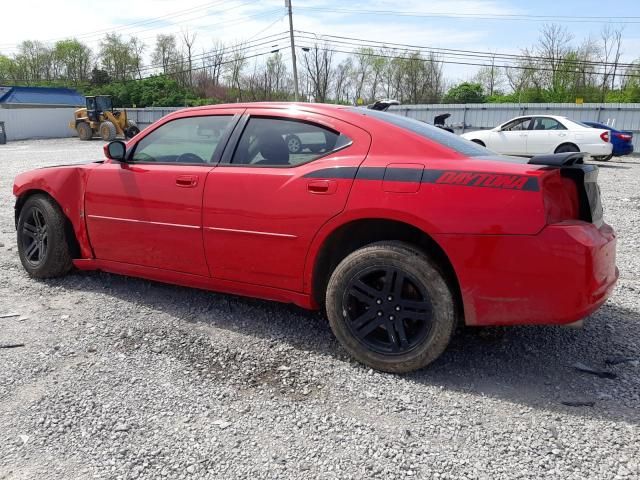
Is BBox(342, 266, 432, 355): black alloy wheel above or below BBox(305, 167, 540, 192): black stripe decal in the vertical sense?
below

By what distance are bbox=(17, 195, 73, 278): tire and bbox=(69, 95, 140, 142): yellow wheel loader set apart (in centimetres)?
2605

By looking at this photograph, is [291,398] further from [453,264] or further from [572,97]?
[572,97]

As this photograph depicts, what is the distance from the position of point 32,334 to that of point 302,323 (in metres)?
1.82

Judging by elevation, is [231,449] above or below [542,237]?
below

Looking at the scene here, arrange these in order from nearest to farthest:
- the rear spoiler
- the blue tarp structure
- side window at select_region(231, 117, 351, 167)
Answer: the rear spoiler < side window at select_region(231, 117, 351, 167) < the blue tarp structure

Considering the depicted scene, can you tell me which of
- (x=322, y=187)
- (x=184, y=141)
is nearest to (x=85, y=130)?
(x=184, y=141)

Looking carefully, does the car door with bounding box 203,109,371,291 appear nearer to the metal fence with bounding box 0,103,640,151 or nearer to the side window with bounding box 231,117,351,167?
the side window with bounding box 231,117,351,167

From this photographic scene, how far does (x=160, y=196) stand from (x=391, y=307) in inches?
72.3

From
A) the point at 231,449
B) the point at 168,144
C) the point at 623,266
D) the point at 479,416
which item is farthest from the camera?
the point at 623,266

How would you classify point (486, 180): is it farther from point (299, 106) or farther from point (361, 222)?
point (299, 106)

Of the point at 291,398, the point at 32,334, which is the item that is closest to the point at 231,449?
the point at 291,398

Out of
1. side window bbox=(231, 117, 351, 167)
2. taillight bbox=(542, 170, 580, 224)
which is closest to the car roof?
side window bbox=(231, 117, 351, 167)

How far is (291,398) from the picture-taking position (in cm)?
281

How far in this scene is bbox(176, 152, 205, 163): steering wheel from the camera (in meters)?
3.75
